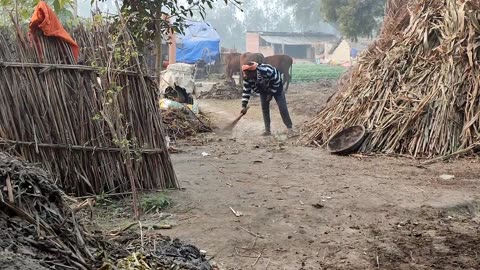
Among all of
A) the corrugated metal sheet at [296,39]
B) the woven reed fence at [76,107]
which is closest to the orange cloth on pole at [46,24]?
the woven reed fence at [76,107]

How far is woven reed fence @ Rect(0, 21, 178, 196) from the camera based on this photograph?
461 cm

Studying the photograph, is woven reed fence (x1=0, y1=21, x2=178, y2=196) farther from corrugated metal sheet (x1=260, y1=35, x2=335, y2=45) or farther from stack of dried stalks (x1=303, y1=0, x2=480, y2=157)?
corrugated metal sheet (x1=260, y1=35, x2=335, y2=45)

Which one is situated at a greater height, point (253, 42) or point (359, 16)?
point (359, 16)

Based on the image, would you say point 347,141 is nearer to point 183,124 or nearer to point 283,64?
point 183,124

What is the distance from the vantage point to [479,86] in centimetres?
730

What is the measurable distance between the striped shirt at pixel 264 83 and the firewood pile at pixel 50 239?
6.58 metres

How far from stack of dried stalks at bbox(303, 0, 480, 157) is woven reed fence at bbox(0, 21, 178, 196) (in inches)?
155

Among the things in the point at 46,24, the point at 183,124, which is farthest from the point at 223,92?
the point at 46,24

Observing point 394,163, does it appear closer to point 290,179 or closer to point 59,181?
point 290,179

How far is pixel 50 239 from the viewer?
2.64 meters

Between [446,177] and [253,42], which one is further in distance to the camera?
[253,42]

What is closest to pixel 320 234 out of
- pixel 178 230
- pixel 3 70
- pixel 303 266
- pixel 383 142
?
pixel 303 266

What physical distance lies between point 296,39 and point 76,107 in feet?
135

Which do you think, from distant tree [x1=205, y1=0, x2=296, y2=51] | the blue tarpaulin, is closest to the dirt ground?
the blue tarpaulin
